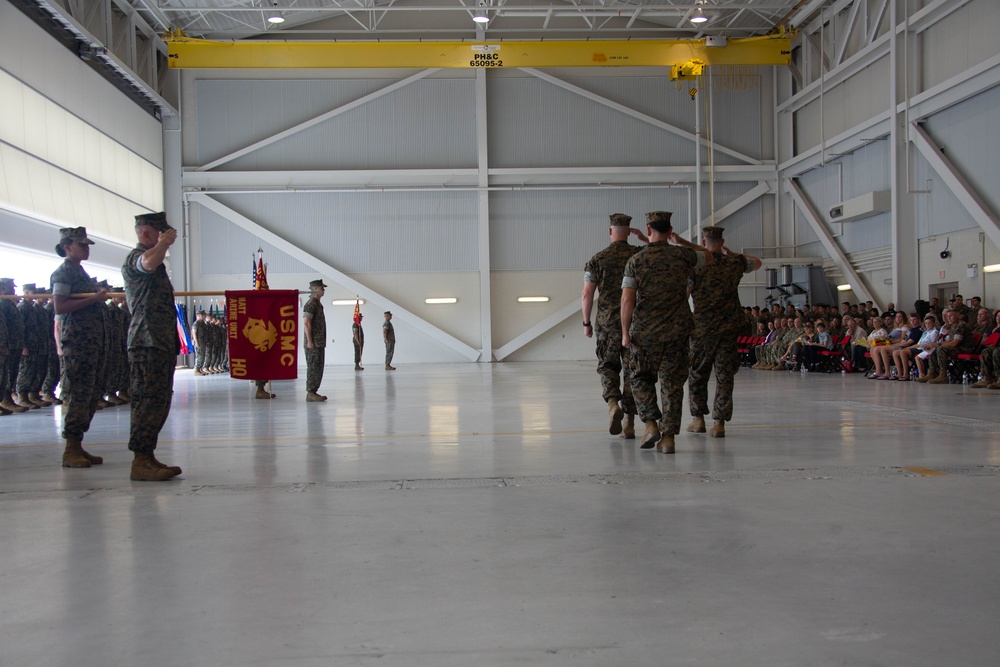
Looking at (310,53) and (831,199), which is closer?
(310,53)

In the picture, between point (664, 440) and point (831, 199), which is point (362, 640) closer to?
point (664, 440)

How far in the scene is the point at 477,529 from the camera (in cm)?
361

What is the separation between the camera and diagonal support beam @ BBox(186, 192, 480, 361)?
92.2 feet

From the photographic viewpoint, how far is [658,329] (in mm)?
5934

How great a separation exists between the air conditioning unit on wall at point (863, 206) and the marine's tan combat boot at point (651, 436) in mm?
18266

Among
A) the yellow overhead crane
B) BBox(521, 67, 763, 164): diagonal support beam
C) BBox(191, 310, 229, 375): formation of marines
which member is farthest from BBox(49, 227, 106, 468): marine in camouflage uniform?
→ BBox(521, 67, 763, 164): diagonal support beam

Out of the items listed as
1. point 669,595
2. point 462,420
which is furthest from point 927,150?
point 669,595

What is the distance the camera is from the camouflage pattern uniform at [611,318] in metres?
6.80

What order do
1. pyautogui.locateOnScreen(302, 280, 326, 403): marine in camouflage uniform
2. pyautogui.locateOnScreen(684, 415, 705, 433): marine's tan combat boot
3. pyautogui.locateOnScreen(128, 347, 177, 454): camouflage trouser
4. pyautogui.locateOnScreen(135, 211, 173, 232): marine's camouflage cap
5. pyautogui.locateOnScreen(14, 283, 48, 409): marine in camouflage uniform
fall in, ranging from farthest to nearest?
pyautogui.locateOnScreen(302, 280, 326, 403): marine in camouflage uniform → pyautogui.locateOnScreen(14, 283, 48, 409): marine in camouflage uniform → pyautogui.locateOnScreen(684, 415, 705, 433): marine's tan combat boot → pyautogui.locateOnScreen(135, 211, 173, 232): marine's camouflage cap → pyautogui.locateOnScreen(128, 347, 177, 454): camouflage trouser

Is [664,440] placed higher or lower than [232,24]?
lower

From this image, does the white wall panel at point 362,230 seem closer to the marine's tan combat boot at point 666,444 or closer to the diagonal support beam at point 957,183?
the diagonal support beam at point 957,183

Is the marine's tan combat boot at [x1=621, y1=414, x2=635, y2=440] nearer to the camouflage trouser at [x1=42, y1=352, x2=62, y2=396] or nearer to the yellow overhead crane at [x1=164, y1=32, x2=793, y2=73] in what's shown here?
the camouflage trouser at [x1=42, y1=352, x2=62, y2=396]

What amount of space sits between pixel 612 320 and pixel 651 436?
125cm

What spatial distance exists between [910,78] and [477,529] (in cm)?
2043
